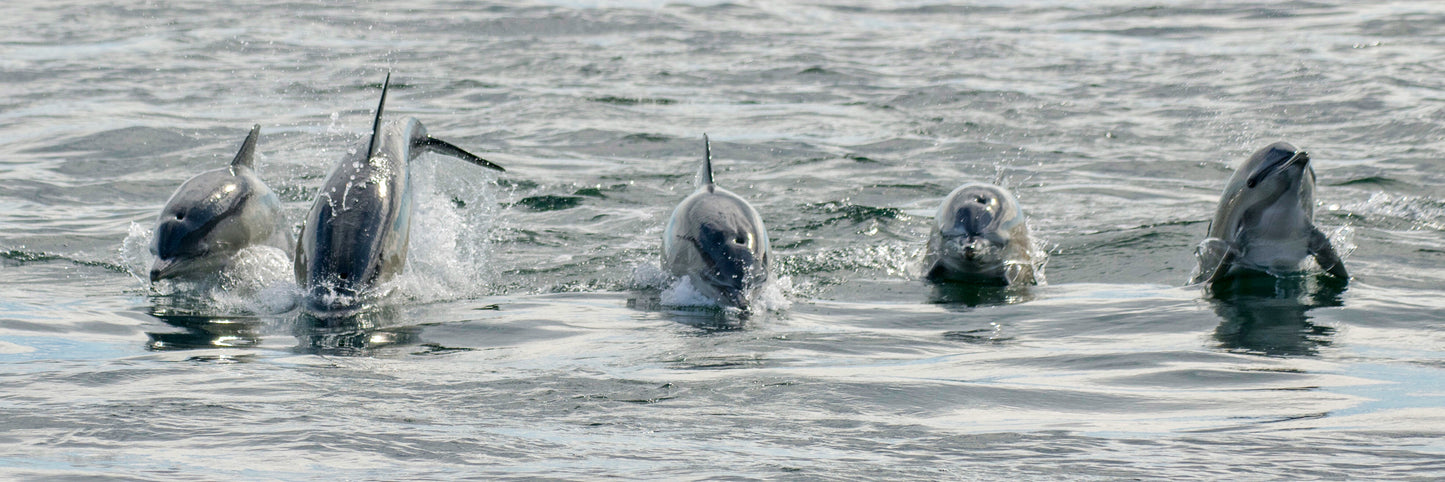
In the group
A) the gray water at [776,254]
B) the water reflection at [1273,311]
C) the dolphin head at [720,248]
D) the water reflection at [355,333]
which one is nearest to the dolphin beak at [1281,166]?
the water reflection at [1273,311]

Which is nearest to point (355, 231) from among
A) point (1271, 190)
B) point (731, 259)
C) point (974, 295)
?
point (731, 259)

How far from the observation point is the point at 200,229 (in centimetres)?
832

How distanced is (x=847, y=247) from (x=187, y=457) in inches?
258

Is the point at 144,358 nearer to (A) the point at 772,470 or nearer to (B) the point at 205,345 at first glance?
(B) the point at 205,345

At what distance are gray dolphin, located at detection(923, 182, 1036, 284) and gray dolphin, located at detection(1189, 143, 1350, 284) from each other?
1112 millimetres

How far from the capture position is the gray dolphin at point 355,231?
25.4 feet

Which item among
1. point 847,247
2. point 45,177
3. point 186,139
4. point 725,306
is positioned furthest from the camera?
point 186,139

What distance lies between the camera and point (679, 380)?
620cm

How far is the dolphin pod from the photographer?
7.92 metres

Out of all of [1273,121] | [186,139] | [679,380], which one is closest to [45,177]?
[186,139]

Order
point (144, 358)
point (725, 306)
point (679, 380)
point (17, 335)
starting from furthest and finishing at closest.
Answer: point (725, 306) → point (17, 335) → point (144, 358) → point (679, 380)

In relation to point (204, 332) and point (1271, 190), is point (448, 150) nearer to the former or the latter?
point (204, 332)

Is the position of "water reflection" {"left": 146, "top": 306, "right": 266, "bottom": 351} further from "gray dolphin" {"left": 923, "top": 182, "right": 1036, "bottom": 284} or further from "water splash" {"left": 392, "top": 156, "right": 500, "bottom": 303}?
"gray dolphin" {"left": 923, "top": 182, "right": 1036, "bottom": 284}

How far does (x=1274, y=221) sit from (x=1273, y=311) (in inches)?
37.4
